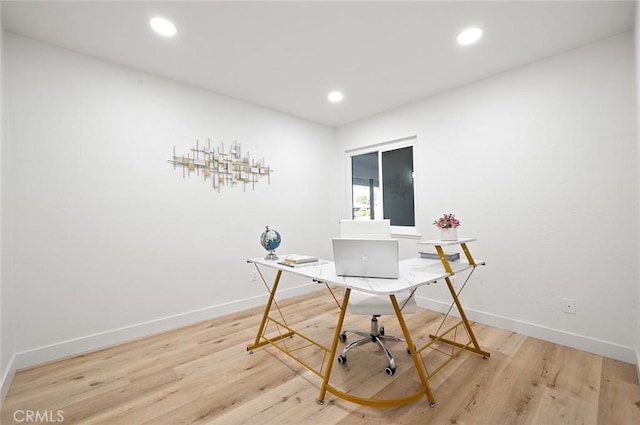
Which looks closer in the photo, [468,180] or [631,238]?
[631,238]

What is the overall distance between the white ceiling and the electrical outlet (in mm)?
2132

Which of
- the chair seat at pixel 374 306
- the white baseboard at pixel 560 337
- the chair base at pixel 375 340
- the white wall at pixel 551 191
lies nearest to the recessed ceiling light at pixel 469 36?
the white wall at pixel 551 191

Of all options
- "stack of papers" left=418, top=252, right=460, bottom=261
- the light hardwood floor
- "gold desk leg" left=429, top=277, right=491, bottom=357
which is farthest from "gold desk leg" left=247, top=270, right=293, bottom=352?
"gold desk leg" left=429, top=277, right=491, bottom=357

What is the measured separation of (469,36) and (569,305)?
93.6 inches

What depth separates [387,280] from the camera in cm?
163

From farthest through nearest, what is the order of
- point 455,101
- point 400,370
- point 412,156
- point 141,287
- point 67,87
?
1. point 412,156
2. point 455,101
3. point 141,287
4. point 67,87
5. point 400,370

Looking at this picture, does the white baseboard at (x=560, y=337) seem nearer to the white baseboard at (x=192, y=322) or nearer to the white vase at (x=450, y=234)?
the white baseboard at (x=192, y=322)

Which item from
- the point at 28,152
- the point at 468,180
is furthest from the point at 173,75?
the point at 468,180

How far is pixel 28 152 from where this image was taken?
215 cm

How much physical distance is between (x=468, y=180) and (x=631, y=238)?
1.28 meters

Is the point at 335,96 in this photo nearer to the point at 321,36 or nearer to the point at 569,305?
the point at 321,36

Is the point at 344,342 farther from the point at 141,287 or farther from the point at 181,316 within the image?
the point at 141,287

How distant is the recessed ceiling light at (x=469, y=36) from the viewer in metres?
2.13

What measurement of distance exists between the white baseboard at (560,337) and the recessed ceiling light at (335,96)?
271cm
